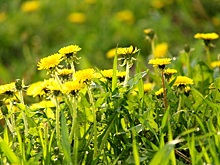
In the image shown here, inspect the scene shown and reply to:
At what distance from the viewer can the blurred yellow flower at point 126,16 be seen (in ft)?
16.1

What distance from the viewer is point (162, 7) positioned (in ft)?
16.5

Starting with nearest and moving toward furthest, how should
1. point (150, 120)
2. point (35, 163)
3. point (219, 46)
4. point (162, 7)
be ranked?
point (35, 163) → point (150, 120) → point (219, 46) → point (162, 7)

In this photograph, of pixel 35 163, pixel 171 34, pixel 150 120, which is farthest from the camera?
pixel 171 34

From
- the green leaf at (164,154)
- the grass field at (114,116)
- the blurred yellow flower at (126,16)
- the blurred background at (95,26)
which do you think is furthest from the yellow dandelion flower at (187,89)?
the blurred yellow flower at (126,16)

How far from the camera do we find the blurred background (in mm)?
4371

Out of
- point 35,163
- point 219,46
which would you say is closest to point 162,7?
point 219,46

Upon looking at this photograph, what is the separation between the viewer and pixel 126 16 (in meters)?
4.96

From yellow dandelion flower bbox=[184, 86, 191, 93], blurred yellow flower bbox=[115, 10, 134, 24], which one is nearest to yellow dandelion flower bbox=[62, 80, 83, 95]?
yellow dandelion flower bbox=[184, 86, 191, 93]

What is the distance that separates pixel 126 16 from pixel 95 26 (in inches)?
10.6

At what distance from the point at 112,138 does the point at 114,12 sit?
336 cm

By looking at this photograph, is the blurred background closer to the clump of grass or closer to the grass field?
the grass field

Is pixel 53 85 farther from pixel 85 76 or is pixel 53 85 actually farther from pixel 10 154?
pixel 10 154

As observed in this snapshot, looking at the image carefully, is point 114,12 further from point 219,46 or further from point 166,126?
point 166,126

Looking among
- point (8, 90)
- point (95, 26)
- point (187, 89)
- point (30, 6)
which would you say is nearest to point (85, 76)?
point (8, 90)
